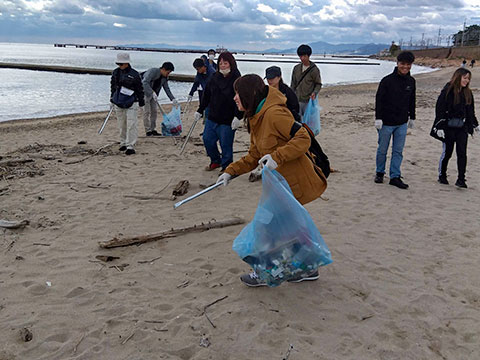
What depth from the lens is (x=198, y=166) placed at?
650cm

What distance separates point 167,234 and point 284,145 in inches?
65.4

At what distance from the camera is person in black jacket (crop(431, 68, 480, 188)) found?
5238 mm

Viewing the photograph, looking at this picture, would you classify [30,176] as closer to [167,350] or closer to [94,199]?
[94,199]

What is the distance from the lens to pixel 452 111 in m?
5.29

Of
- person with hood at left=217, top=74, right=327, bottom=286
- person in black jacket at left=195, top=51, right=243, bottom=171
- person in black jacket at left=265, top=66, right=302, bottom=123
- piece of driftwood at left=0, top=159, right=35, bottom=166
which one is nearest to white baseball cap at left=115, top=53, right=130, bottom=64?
person in black jacket at left=195, top=51, right=243, bottom=171

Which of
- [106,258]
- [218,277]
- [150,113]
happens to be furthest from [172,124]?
[218,277]

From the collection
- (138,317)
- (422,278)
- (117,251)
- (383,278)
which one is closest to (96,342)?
(138,317)

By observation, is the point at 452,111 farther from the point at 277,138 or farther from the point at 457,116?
the point at 277,138

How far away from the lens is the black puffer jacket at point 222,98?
5.48m

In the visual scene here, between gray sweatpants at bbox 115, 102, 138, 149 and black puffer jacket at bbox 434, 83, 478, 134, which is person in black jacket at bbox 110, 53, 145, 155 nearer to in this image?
gray sweatpants at bbox 115, 102, 138, 149

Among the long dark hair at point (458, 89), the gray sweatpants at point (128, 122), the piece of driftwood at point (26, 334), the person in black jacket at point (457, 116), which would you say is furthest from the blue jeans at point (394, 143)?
the piece of driftwood at point (26, 334)

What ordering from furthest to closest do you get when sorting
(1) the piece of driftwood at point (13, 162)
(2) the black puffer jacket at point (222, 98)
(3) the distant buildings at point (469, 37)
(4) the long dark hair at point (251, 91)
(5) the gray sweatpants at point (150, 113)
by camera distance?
(3) the distant buildings at point (469, 37), (5) the gray sweatpants at point (150, 113), (1) the piece of driftwood at point (13, 162), (2) the black puffer jacket at point (222, 98), (4) the long dark hair at point (251, 91)

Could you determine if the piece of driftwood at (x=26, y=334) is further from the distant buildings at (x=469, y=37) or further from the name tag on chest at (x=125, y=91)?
the distant buildings at (x=469, y=37)

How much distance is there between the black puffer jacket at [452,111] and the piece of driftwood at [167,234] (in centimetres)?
317
